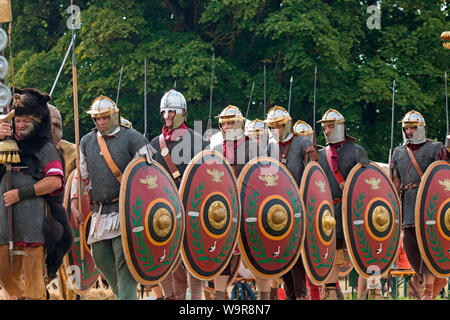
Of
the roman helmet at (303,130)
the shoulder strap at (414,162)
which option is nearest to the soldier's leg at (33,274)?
the shoulder strap at (414,162)

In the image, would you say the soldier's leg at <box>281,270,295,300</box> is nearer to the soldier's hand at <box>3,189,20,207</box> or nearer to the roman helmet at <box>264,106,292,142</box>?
the roman helmet at <box>264,106,292,142</box>

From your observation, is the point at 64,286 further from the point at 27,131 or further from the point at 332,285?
the point at 332,285

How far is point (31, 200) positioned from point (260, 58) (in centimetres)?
1281

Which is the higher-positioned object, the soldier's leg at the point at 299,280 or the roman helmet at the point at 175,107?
the roman helmet at the point at 175,107

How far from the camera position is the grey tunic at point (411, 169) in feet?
34.2

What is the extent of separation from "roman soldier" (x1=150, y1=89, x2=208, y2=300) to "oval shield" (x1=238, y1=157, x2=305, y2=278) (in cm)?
51

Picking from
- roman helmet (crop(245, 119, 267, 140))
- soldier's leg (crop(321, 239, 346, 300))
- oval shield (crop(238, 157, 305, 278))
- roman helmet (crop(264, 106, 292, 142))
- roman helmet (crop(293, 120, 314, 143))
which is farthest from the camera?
roman helmet (crop(293, 120, 314, 143))

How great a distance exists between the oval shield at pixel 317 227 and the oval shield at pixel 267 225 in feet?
0.68

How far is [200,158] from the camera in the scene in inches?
336

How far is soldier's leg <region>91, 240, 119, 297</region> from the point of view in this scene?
800 cm

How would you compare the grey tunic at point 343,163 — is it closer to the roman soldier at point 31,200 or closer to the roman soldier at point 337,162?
the roman soldier at point 337,162

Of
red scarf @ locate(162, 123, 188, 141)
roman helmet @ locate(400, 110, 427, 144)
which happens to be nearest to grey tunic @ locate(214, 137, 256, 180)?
red scarf @ locate(162, 123, 188, 141)

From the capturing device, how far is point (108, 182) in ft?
26.4

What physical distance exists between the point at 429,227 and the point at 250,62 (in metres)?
10.4
